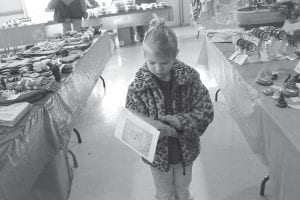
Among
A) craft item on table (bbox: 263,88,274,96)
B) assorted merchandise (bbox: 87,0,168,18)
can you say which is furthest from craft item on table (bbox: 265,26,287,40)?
assorted merchandise (bbox: 87,0,168,18)

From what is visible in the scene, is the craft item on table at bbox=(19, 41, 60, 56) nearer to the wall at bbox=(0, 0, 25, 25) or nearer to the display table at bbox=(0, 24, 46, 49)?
the display table at bbox=(0, 24, 46, 49)

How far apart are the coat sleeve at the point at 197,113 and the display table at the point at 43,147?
0.73m

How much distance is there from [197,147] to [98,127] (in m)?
1.71

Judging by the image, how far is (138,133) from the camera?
1.23 metres

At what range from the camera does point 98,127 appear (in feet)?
9.82

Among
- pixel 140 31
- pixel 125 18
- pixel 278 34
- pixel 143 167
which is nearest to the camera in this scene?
pixel 278 34

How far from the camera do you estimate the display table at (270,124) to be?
3.66 ft

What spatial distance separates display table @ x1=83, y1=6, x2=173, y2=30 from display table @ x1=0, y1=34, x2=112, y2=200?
3622 mm

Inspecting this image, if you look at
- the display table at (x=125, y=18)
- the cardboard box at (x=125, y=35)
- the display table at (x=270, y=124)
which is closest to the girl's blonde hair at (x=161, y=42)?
the display table at (x=270, y=124)

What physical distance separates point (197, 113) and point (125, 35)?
5.53 m

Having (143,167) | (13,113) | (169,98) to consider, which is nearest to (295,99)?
(169,98)

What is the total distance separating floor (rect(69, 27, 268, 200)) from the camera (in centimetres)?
196

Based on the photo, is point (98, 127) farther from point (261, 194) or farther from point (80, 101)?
point (261, 194)

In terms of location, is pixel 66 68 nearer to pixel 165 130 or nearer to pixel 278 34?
pixel 165 130
